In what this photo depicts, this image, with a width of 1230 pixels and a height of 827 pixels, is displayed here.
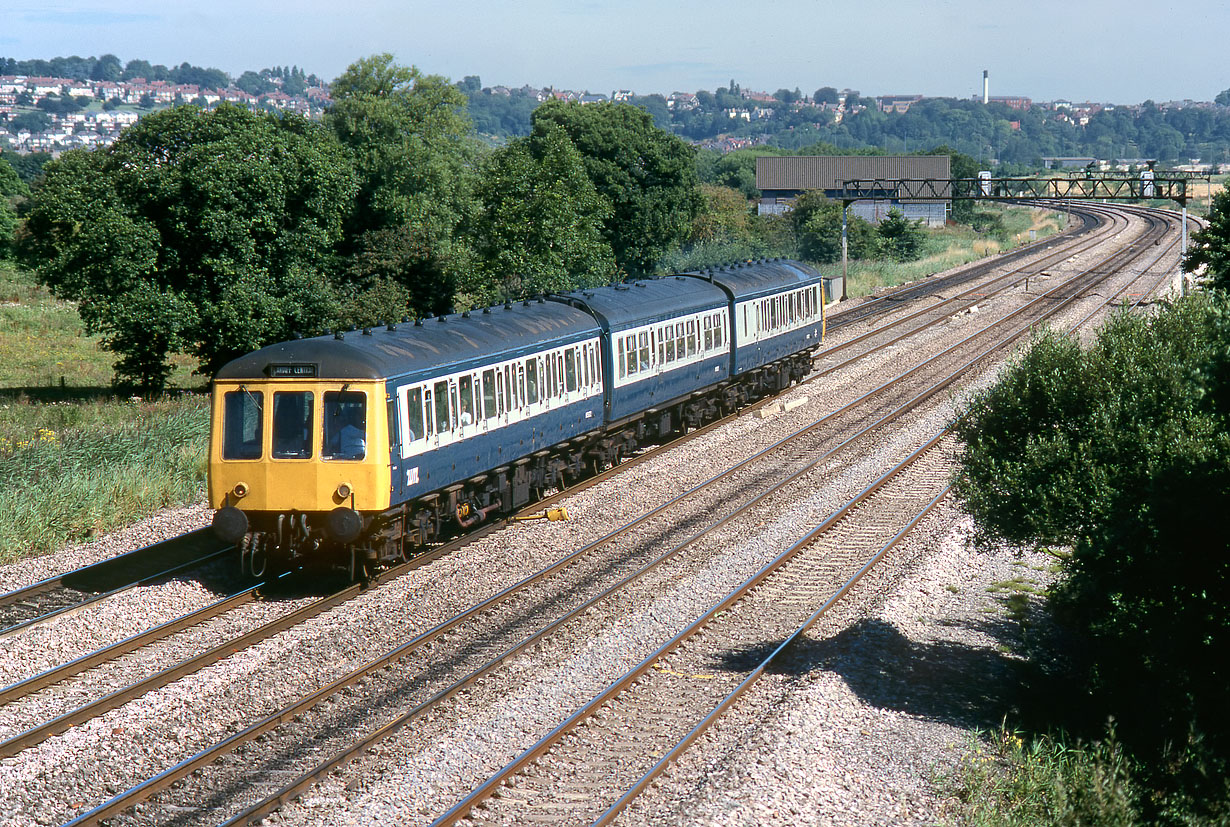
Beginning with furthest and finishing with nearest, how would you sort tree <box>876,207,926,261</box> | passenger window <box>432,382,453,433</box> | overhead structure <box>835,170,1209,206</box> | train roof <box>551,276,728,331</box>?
tree <box>876,207,926,261</box> → overhead structure <box>835,170,1209,206</box> → train roof <box>551,276,728,331</box> → passenger window <box>432,382,453,433</box>

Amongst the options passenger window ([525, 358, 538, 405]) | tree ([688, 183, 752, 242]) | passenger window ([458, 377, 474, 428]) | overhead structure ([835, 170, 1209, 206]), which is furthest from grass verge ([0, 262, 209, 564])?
tree ([688, 183, 752, 242])

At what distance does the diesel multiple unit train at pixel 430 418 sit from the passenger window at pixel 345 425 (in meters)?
0.01

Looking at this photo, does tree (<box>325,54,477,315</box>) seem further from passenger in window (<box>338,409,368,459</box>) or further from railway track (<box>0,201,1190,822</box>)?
railway track (<box>0,201,1190,822</box>)

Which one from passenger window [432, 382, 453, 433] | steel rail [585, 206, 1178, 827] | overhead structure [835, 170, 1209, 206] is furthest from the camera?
overhead structure [835, 170, 1209, 206]

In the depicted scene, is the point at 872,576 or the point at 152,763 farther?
the point at 872,576

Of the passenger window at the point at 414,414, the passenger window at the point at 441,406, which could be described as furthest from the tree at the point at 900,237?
the passenger window at the point at 414,414

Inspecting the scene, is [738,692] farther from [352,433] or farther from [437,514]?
[437,514]

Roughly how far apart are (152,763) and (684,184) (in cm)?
6088

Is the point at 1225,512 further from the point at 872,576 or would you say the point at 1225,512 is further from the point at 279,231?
the point at 279,231

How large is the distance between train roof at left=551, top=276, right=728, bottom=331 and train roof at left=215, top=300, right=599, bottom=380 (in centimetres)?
72

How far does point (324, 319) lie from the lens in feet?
108

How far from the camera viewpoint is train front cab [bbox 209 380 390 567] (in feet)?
50.2

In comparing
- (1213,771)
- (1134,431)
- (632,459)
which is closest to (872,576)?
(1134,431)

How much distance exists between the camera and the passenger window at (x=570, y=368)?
2097cm
